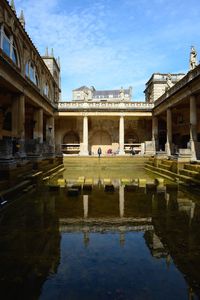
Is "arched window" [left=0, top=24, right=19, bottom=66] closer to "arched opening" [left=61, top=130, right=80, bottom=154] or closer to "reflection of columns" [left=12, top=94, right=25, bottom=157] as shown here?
"reflection of columns" [left=12, top=94, right=25, bottom=157]

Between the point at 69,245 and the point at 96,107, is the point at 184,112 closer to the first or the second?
the point at 96,107

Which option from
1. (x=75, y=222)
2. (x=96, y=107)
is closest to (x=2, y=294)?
(x=75, y=222)

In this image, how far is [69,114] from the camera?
2945cm

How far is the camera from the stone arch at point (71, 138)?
34219mm

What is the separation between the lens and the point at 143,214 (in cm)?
677

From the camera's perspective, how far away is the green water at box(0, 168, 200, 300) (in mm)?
3133

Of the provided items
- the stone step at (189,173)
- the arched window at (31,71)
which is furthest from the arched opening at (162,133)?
the stone step at (189,173)

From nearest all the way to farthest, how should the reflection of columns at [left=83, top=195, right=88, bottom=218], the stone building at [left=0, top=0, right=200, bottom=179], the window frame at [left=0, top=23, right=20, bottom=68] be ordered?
the reflection of columns at [left=83, top=195, right=88, bottom=218], the window frame at [left=0, top=23, right=20, bottom=68], the stone building at [left=0, top=0, right=200, bottom=179]

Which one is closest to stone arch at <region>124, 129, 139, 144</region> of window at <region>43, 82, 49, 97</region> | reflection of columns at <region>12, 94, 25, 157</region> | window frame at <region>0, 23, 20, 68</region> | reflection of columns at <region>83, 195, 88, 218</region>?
window at <region>43, 82, 49, 97</region>

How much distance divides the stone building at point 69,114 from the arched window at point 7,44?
0.05 m

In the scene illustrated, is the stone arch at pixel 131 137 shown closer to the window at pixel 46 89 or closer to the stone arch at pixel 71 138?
the stone arch at pixel 71 138

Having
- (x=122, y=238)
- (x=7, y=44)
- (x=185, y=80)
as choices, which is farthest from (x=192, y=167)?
(x=7, y=44)

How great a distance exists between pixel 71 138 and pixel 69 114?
567 centimetres

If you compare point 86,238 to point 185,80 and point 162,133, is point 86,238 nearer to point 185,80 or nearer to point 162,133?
point 185,80
